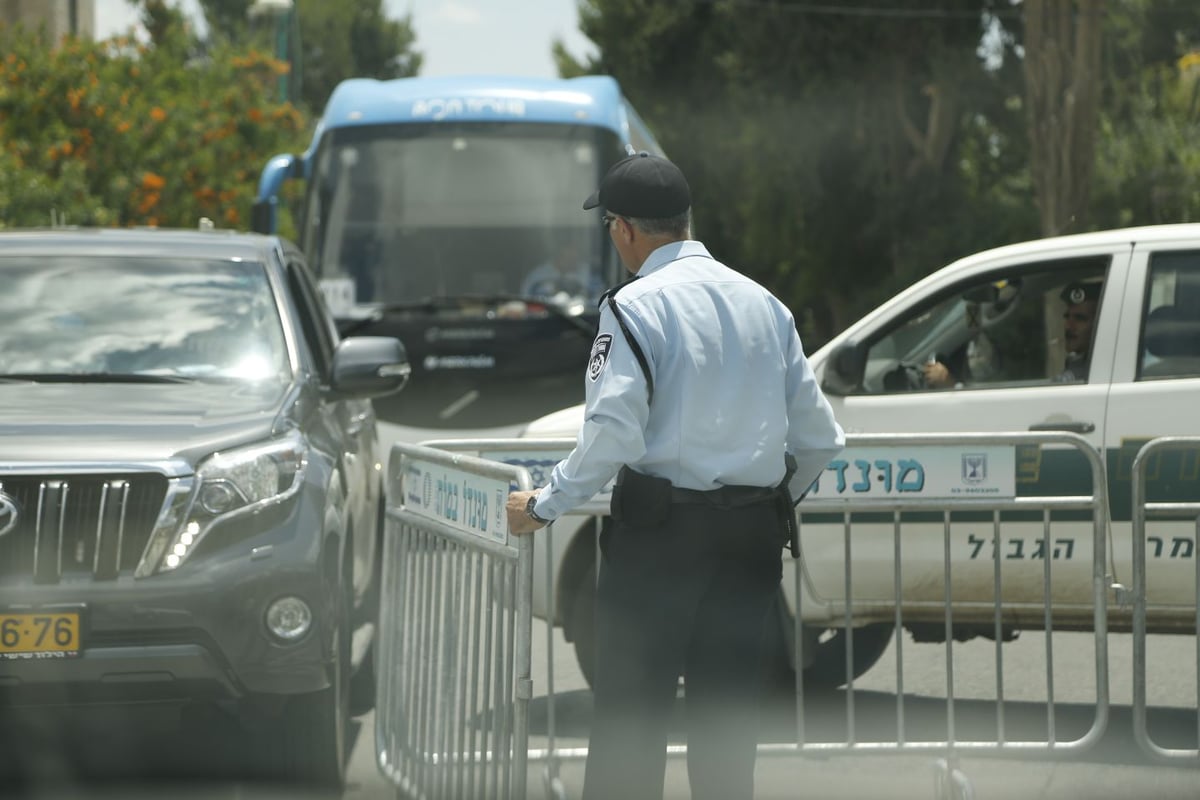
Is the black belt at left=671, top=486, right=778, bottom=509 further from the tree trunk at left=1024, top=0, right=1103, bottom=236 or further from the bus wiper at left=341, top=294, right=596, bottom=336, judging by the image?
the tree trunk at left=1024, top=0, right=1103, bottom=236

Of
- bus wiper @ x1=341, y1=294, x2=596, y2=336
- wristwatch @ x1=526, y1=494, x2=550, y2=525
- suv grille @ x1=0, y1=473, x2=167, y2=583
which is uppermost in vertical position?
wristwatch @ x1=526, y1=494, x2=550, y2=525

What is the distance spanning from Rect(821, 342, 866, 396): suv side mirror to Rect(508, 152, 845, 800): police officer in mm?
2470

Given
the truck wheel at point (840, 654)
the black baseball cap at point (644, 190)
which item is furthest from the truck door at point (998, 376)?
the black baseball cap at point (644, 190)

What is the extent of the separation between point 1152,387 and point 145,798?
3.69m

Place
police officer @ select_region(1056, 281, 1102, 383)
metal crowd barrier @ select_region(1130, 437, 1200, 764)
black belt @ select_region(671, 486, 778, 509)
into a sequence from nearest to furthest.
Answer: black belt @ select_region(671, 486, 778, 509), metal crowd barrier @ select_region(1130, 437, 1200, 764), police officer @ select_region(1056, 281, 1102, 383)

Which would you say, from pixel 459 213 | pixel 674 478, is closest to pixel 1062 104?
pixel 459 213

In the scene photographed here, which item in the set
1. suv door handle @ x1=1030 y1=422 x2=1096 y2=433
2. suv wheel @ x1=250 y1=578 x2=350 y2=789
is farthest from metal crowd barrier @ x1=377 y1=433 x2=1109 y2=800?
suv door handle @ x1=1030 y1=422 x2=1096 y2=433

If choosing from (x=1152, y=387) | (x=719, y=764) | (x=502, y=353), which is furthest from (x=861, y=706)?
(x=502, y=353)

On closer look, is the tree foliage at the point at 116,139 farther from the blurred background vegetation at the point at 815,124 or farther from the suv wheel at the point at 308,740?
the suv wheel at the point at 308,740

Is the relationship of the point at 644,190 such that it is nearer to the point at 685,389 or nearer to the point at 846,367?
the point at 685,389

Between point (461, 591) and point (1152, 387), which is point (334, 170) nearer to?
point (1152, 387)

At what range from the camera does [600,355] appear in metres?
4.02

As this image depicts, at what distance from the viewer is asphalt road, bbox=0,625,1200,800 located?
5.80m

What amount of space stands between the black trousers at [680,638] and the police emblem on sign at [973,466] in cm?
149
